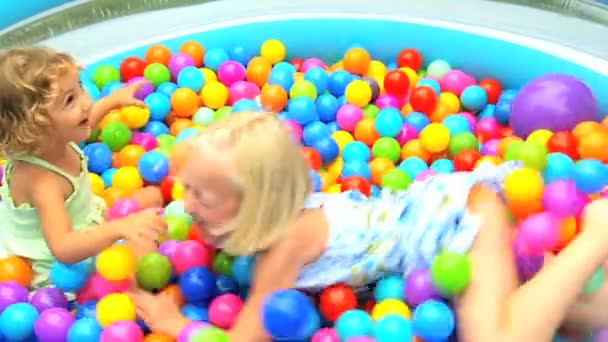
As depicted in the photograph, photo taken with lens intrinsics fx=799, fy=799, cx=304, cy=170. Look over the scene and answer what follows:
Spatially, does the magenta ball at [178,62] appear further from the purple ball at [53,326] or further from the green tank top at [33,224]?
the purple ball at [53,326]

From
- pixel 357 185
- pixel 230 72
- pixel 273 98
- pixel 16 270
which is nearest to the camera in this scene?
pixel 16 270

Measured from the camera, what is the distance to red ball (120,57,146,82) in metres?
1.70

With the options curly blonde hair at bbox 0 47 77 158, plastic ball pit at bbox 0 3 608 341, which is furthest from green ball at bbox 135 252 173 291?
curly blonde hair at bbox 0 47 77 158

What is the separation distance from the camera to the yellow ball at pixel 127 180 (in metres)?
1.45

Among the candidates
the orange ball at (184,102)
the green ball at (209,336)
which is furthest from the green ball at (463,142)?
the green ball at (209,336)

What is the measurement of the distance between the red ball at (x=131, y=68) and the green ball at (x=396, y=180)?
618mm

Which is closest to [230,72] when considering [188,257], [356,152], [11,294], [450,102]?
[356,152]

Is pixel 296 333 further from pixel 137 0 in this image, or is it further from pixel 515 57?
pixel 137 0

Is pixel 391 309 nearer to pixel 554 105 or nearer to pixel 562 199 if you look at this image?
pixel 562 199

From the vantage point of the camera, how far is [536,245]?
3.63ft

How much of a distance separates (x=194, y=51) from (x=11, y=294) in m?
0.74

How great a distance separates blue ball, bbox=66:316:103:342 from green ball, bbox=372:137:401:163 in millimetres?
633

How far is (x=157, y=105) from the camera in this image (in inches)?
63.7

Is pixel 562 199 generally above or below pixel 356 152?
above
